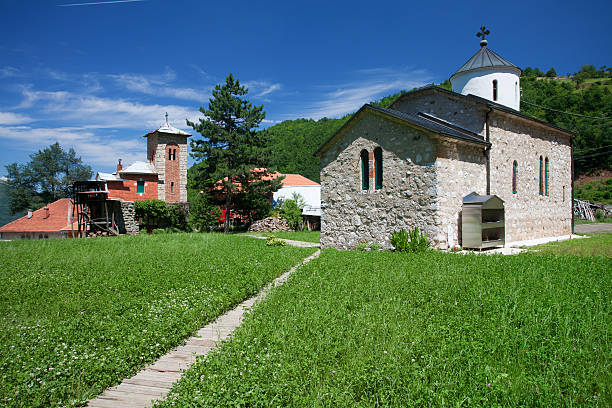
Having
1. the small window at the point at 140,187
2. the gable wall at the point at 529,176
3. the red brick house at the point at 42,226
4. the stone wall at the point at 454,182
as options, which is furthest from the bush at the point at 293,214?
the red brick house at the point at 42,226

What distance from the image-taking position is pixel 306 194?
38.3 m

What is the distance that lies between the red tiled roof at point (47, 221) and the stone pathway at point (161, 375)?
3411 centimetres

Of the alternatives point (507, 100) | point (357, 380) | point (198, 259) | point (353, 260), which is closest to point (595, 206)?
Result: point (507, 100)

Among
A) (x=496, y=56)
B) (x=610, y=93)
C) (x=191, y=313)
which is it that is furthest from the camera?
(x=610, y=93)

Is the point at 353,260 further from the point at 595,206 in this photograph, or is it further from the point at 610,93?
the point at 610,93

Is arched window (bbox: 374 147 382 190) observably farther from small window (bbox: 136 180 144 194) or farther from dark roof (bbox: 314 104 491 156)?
small window (bbox: 136 180 144 194)

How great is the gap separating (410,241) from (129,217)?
2632cm

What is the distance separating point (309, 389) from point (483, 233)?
40.8ft

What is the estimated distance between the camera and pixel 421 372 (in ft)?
11.9

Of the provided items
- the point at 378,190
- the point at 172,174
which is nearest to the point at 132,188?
the point at 172,174

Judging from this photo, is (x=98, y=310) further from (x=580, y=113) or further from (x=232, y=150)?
(x=580, y=113)

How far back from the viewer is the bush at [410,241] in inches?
491

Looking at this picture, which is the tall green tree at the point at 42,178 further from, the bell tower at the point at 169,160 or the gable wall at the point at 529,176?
the gable wall at the point at 529,176

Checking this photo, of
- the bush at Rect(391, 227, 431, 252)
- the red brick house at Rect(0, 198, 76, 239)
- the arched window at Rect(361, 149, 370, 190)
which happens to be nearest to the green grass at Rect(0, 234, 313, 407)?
the bush at Rect(391, 227, 431, 252)
